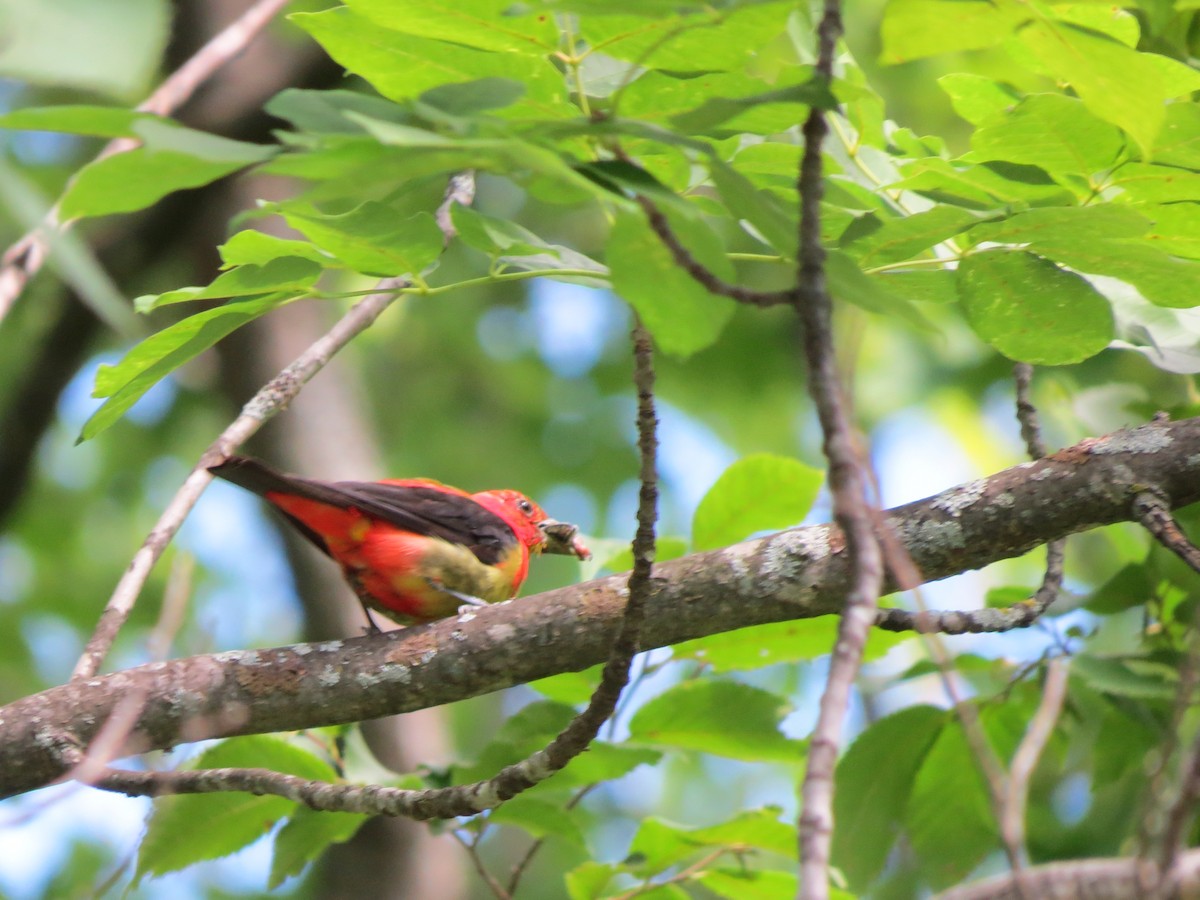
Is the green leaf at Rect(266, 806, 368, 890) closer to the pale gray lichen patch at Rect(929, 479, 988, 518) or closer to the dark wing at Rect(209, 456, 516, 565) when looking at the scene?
the dark wing at Rect(209, 456, 516, 565)

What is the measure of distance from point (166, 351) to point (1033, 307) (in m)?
1.71

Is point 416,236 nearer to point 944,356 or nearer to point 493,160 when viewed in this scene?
point 493,160

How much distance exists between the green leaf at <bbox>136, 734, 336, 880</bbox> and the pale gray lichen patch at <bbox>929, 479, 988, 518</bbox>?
5.58 ft

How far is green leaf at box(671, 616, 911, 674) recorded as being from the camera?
10.3ft

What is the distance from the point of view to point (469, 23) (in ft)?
5.93

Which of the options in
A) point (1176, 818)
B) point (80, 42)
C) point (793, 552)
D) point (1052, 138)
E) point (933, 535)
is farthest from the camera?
point (793, 552)

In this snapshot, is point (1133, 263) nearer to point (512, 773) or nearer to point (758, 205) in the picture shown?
point (758, 205)

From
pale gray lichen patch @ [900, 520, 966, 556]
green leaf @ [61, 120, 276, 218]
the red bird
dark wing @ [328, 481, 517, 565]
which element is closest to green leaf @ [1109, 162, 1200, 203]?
pale gray lichen patch @ [900, 520, 966, 556]

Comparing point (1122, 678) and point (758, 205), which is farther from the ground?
point (758, 205)

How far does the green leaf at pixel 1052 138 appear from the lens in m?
2.16

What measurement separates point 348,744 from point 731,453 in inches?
258

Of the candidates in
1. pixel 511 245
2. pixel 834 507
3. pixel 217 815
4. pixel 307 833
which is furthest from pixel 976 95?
pixel 217 815

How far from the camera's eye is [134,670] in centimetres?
287

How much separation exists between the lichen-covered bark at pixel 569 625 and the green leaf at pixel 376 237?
3.23 ft
